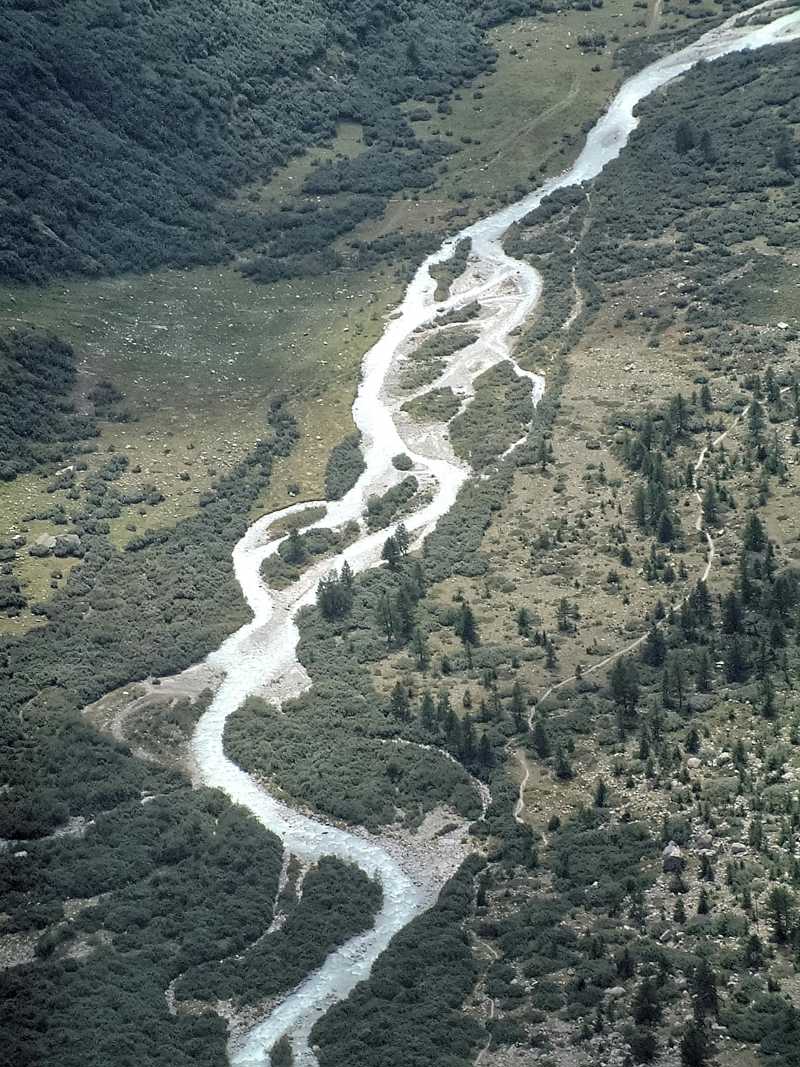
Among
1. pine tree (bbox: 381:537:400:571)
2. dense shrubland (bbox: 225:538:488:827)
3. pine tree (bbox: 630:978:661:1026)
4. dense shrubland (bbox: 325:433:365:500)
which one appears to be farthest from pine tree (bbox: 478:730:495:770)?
dense shrubland (bbox: 325:433:365:500)

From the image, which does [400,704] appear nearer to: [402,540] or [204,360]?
[402,540]

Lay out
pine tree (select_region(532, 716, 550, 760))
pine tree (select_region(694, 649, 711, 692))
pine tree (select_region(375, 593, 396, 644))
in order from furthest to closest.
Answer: pine tree (select_region(375, 593, 396, 644)) → pine tree (select_region(694, 649, 711, 692)) → pine tree (select_region(532, 716, 550, 760))

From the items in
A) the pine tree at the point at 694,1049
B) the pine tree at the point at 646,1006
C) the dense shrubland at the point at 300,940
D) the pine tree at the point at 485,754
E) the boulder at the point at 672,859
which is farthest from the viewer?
the pine tree at the point at 485,754

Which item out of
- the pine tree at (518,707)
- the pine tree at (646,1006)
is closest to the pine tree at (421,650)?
the pine tree at (518,707)

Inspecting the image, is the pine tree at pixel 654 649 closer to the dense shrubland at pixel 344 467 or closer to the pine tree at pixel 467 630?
the pine tree at pixel 467 630

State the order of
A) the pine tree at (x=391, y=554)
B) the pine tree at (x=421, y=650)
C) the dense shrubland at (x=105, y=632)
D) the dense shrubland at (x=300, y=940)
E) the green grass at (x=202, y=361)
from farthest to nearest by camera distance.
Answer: the green grass at (x=202, y=361) < the pine tree at (x=391, y=554) < the pine tree at (x=421, y=650) < the dense shrubland at (x=105, y=632) < the dense shrubland at (x=300, y=940)

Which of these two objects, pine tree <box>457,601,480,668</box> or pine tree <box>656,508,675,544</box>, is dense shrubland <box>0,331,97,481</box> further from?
pine tree <box>656,508,675,544</box>

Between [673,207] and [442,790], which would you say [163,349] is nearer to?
[673,207]

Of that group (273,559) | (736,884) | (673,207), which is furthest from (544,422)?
(736,884)
